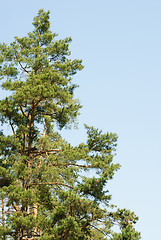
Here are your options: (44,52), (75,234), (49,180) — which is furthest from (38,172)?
(44,52)

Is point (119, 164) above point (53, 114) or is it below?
below

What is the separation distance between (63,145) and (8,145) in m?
2.41

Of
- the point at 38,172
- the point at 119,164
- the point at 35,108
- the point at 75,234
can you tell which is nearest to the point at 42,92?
the point at 35,108

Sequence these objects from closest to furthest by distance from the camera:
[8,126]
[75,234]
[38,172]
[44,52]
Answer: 1. [75,234]
2. [38,172]
3. [8,126]
4. [44,52]

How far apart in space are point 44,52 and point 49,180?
6.97 metres

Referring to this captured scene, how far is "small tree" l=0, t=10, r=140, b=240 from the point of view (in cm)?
1217

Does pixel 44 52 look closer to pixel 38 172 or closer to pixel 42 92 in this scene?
pixel 42 92

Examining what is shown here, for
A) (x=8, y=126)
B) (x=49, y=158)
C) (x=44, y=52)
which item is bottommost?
A: (x=49, y=158)

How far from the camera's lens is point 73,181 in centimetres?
1405

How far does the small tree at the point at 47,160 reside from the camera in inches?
479

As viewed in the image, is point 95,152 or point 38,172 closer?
point 38,172

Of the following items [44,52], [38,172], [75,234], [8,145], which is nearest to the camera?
[75,234]

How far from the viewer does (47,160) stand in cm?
1425

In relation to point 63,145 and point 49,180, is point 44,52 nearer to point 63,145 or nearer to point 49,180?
point 63,145
